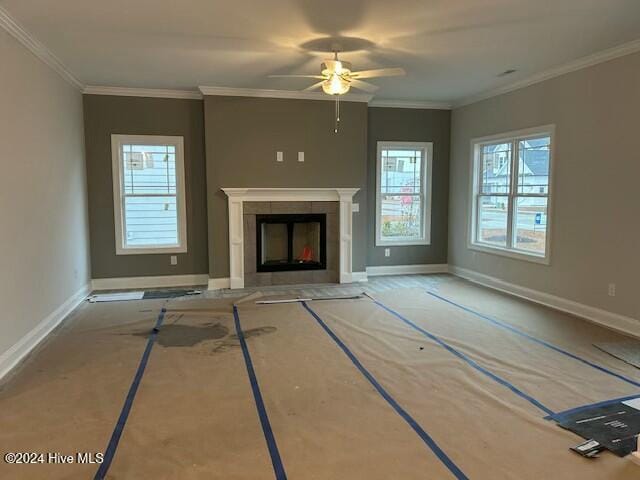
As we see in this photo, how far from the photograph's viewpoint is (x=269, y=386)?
3355 mm

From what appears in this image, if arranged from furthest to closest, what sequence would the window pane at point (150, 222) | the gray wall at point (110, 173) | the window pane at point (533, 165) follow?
1. the window pane at point (150, 222)
2. the gray wall at point (110, 173)
3. the window pane at point (533, 165)

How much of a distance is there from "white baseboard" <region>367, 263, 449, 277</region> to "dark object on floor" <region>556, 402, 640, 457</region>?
4641 mm

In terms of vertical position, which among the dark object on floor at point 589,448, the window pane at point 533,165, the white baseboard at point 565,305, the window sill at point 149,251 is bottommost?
the dark object on floor at point 589,448

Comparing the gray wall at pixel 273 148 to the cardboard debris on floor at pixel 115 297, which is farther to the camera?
the gray wall at pixel 273 148

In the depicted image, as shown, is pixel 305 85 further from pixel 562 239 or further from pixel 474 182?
pixel 562 239

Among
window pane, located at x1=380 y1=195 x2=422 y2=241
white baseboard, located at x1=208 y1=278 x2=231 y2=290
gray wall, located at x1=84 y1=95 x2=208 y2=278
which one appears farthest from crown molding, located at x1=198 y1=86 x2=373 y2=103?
white baseboard, located at x1=208 y1=278 x2=231 y2=290

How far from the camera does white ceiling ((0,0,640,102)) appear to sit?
11.7ft

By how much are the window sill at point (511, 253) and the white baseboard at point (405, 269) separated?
2.47ft

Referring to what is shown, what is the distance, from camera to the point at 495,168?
6648 mm

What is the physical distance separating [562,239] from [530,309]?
89cm

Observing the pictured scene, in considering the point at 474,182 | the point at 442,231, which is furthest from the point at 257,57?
the point at 442,231

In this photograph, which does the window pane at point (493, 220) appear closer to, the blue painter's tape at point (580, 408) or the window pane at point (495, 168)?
the window pane at point (495, 168)

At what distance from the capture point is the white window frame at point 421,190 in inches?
293

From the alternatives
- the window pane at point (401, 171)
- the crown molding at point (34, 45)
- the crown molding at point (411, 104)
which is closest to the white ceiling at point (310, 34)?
the crown molding at point (34, 45)
